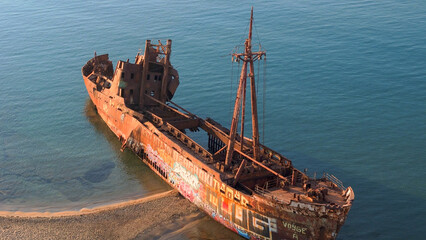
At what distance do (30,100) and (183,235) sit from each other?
35.2 meters

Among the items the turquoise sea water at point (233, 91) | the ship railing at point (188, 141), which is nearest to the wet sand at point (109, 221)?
the turquoise sea water at point (233, 91)

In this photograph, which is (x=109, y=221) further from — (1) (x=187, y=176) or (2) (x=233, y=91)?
(2) (x=233, y=91)

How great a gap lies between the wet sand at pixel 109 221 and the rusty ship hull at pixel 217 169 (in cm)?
189

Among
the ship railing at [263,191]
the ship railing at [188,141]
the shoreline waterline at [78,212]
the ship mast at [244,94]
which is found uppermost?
the ship mast at [244,94]

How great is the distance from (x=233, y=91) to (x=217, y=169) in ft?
78.9

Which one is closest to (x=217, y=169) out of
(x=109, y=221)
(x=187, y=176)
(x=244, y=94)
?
(x=187, y=176)

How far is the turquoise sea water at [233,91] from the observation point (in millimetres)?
39562

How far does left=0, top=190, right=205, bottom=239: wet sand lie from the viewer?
1309 inches

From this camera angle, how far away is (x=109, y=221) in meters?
34.8

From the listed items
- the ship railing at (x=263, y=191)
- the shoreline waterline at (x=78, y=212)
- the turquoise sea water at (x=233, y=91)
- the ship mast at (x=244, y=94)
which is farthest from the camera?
the turquoise sea water at (x=233, y=91)

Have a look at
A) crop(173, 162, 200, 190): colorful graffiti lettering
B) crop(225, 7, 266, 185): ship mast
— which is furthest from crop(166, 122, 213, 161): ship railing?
crop(225, 7, 266, 185): ship mast

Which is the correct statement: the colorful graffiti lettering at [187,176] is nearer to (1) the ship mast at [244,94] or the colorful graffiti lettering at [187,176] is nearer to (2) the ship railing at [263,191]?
(1) the ship mast at [244,94]

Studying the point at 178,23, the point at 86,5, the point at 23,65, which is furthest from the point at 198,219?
the point at 86,5

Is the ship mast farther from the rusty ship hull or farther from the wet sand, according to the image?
the wet sand
